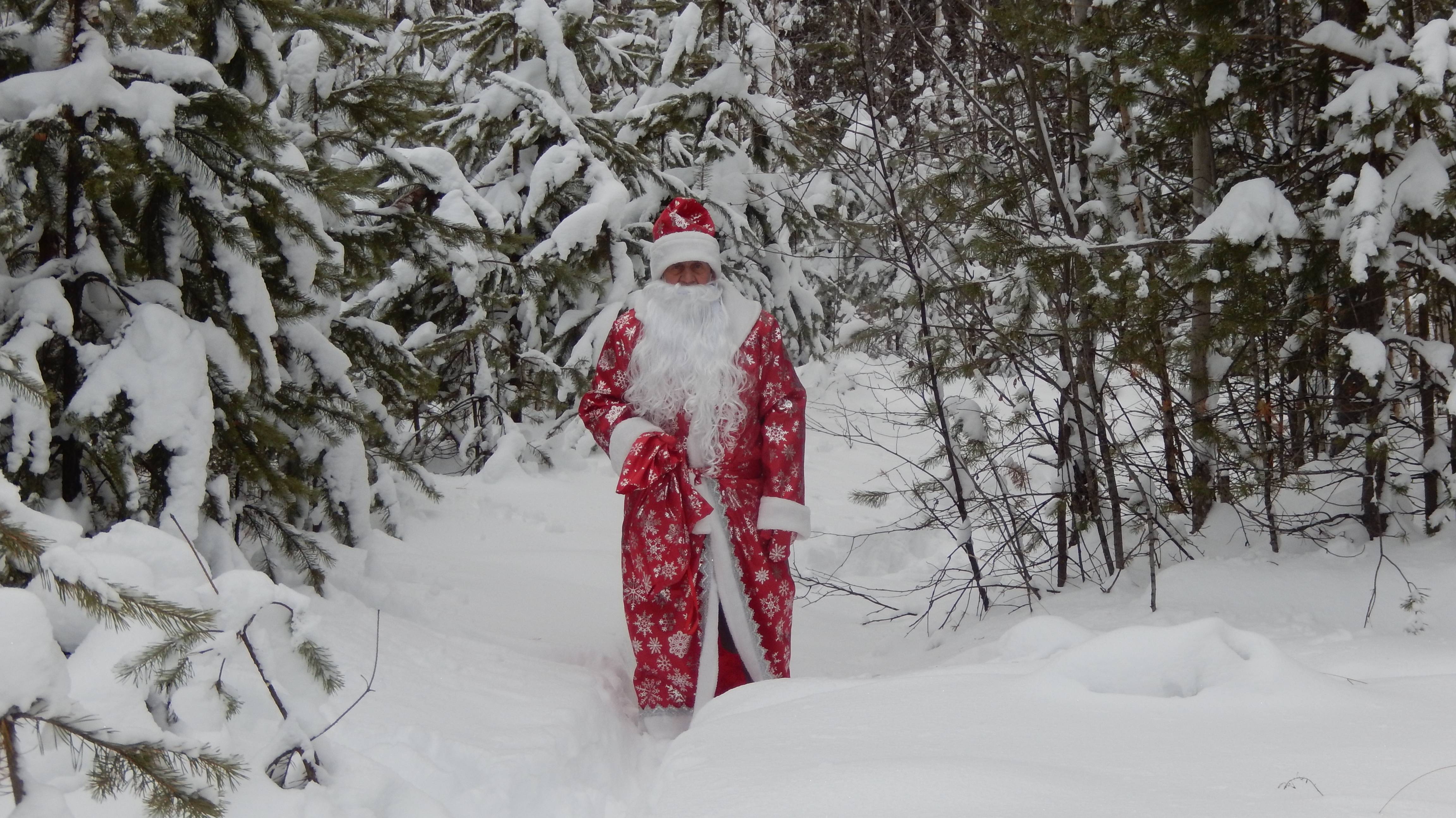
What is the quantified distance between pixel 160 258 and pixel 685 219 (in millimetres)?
1860

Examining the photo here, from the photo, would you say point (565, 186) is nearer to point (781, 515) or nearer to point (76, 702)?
point (781, 515)

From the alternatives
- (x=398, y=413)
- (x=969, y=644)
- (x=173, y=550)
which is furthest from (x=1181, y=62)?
(x=398, y=413)

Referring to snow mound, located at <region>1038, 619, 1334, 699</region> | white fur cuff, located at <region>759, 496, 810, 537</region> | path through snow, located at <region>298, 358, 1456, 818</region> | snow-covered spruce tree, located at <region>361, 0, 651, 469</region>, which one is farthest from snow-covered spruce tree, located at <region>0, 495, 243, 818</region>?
snow-covered spruce tree, located at <region>361, 0, 651, 469</region>

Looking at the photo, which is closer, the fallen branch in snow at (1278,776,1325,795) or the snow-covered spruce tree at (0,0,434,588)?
the fallen branch in snow at (1278,776,1325,795)

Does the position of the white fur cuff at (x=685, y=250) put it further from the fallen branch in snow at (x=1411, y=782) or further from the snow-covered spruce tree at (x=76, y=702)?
the fallen branch in snow at (x=1411, y=782)

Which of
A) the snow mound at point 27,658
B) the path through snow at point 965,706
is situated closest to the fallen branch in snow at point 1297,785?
the path through snow at point 965,706

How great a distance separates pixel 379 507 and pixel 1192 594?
13.1 feet

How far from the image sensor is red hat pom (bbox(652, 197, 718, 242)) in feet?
13.2

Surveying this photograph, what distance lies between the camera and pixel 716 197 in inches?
342

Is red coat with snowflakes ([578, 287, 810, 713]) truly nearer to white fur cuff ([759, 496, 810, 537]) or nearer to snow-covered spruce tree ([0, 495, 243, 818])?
white fur cuff ([759, 496, 810, 537])

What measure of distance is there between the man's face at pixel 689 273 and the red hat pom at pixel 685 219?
130 millimetres

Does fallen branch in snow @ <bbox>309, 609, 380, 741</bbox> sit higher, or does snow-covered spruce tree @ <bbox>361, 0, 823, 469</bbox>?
snow-covered spruce tree @ <bbox>361, 0, 823, 469</bbox>

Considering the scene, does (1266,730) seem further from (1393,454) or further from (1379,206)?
(1393,454)

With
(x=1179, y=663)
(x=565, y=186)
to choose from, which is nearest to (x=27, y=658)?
(x=1179, y=663)
